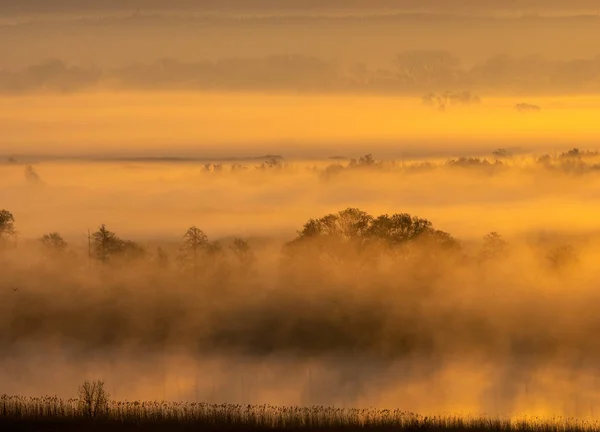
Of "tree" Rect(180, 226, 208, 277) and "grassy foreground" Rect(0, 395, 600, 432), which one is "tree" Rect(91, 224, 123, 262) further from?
"grassy foreground" Rect(0, 395, 600, 432)

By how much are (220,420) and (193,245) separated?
271 ft

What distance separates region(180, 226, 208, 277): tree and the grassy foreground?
71.9 meters

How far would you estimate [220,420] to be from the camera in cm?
7488

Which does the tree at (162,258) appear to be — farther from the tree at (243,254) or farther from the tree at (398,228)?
the tree at (398,228)

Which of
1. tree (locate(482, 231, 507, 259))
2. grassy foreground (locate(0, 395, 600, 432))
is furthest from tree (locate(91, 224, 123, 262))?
grassy foreground (locate(0, 395, 600, 432))

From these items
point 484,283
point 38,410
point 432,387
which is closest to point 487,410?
point 432,387

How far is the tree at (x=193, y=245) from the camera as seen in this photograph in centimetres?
15362

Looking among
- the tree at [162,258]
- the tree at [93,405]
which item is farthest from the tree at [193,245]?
the tree at [93,405]

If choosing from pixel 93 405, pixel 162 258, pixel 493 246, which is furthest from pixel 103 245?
pixel 93 405

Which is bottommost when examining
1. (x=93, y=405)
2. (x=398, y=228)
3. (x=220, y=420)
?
(x=220, y=420)

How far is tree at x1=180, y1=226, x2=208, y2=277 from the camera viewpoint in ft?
504

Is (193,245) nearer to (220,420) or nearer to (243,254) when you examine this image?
(243,254)

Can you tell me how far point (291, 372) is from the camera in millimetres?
114750

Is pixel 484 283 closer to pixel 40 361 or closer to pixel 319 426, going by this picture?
pixel 40 361
